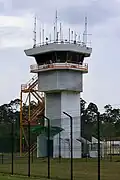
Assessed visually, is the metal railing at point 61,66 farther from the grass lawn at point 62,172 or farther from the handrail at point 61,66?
the grass lawn at point 62,172

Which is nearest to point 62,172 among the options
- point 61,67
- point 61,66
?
point 61,67

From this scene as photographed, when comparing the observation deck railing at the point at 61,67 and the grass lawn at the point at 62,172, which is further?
the observation deck railing at the point at 61,67

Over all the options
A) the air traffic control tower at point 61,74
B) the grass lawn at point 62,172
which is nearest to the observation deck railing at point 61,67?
the air traffic control tower at point 61,74

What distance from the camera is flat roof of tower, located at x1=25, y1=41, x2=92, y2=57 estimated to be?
266 ft

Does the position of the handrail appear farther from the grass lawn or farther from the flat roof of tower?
the grass lawn

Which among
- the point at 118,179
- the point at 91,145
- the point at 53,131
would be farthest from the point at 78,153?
the point at 118,179

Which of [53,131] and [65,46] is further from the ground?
[65,46]

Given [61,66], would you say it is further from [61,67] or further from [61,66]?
[61,67]

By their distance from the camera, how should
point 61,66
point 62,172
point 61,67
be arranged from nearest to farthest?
point 62,172, point 61,67, point 61,66

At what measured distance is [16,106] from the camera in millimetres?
146000

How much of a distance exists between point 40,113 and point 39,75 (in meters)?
5.88

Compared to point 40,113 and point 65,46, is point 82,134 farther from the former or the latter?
point 65,46

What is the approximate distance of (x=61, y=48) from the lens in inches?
3196

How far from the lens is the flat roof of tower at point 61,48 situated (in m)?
81.1
